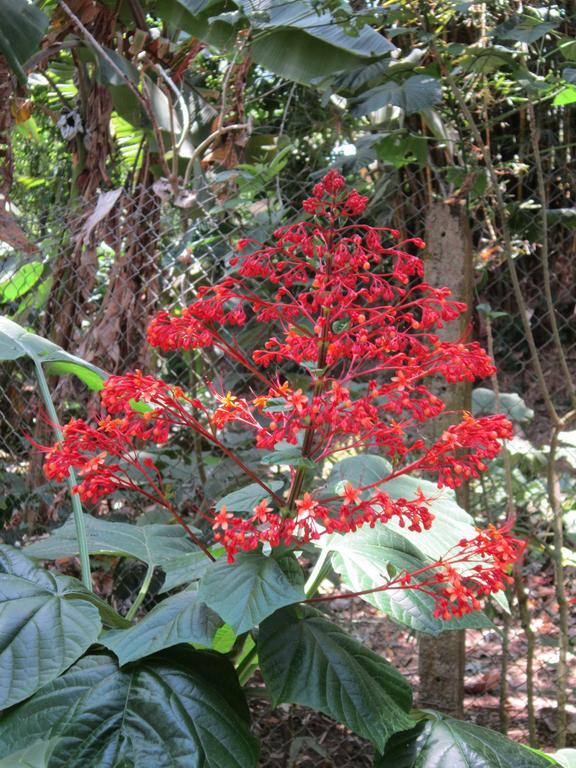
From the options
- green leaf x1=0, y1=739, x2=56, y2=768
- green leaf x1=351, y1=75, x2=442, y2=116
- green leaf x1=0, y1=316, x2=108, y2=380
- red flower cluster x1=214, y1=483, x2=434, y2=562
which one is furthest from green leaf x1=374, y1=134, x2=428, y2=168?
green leaf x1=0, y1=739, x2=56, y2=768

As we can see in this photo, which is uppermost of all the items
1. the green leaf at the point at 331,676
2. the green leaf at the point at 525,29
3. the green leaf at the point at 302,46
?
the green leaf at the point at 302,46

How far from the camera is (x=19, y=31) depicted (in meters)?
2.45

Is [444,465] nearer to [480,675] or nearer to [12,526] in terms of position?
[480,675]

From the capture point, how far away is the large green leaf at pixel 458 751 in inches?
57.9

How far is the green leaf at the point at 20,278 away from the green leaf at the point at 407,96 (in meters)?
1.54

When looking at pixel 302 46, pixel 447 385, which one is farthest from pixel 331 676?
pixel 302 46

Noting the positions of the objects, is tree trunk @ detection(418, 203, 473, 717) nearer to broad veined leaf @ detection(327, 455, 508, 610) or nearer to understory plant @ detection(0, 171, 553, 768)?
broad veined leaf @ detection(327, 455, 508, 610)

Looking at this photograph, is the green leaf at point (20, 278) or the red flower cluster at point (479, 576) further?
the green leaf at point (20, 278)

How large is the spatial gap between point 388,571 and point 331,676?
23 centimetres

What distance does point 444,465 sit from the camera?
1.41 meters

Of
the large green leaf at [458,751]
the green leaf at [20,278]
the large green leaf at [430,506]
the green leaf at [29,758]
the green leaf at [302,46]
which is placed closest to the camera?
the large green leaf at [458,751]

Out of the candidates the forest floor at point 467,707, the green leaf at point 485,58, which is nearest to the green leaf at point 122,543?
the forest floor at point 467,707

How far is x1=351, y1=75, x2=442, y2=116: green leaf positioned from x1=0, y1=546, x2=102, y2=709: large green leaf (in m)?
1.41

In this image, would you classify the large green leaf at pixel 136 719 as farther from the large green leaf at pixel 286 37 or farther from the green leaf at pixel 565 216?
the large green leaf at pixel 286 37
